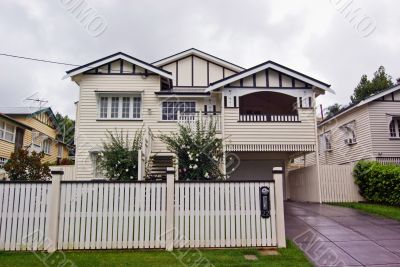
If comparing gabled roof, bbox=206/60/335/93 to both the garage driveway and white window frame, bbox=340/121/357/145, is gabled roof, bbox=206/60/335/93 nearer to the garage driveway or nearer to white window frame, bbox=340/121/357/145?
white window frame, bbox=340/121/357/145

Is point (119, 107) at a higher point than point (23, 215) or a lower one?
higher

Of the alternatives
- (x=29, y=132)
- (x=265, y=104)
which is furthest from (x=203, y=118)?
(x=29, y=132)

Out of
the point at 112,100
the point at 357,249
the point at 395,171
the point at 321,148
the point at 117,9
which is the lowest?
the point at 357,249

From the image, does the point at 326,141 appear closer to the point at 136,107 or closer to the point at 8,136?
the point at 136,107

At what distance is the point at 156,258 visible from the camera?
6758 mm

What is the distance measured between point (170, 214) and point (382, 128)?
1543 cm

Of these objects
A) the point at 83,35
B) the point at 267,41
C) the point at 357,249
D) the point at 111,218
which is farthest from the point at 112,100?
the point at 357,249

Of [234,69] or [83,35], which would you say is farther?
[234,69]

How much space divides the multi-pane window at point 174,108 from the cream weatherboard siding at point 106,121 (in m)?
0.32

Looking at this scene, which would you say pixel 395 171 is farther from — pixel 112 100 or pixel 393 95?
pixel 112 100

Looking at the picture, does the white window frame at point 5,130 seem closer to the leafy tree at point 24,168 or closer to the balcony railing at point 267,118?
the leafy tree at point 24,168

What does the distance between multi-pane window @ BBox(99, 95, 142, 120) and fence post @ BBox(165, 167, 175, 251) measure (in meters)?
9.44

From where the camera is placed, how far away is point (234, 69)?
67.3ft

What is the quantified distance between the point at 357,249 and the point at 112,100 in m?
12.9
